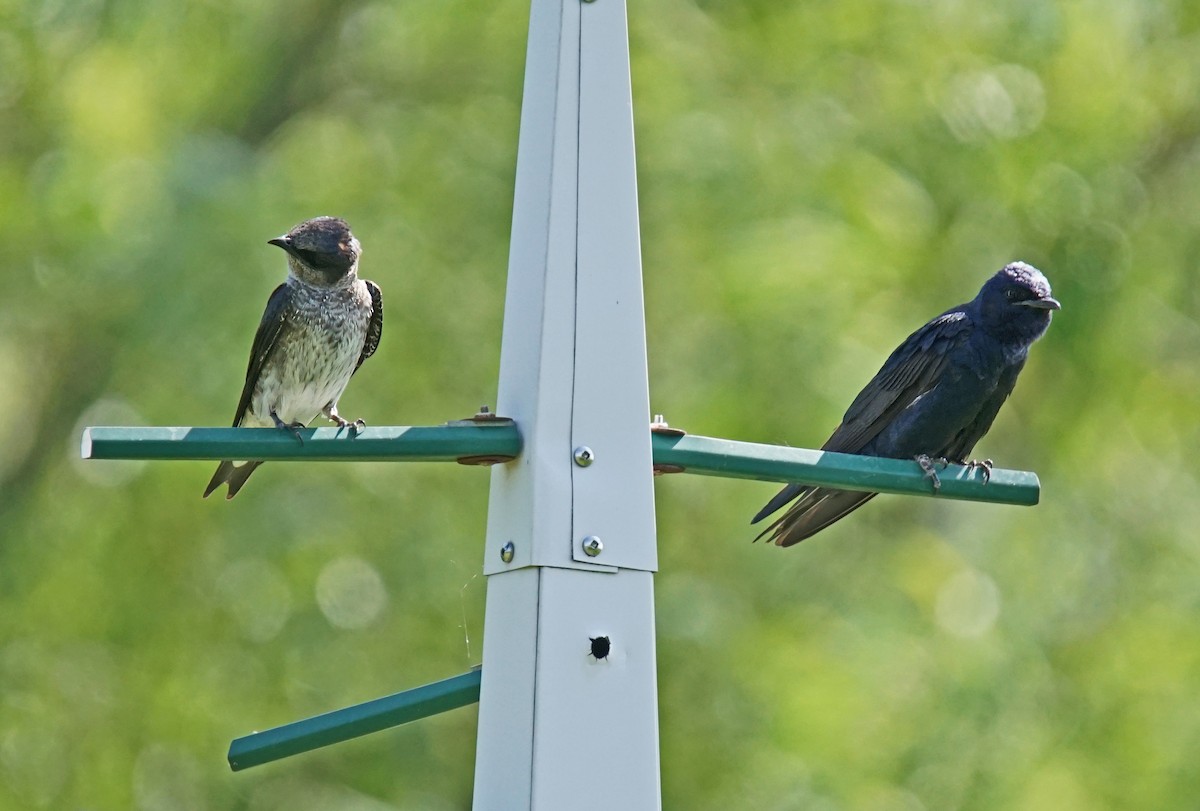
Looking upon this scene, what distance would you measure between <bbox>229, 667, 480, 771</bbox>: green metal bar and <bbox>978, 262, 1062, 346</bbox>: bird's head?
10.6 ft

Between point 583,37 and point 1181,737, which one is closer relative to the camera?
point 583,37

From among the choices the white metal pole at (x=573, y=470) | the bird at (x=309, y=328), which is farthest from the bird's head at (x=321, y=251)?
the white metal pole at (x=573, y=470)

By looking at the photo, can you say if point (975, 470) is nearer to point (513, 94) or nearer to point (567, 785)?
point (567, 785)

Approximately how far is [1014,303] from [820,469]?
2.63m

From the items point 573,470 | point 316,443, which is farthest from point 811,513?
point 316,443

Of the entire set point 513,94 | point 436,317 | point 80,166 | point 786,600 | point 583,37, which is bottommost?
point 583,37

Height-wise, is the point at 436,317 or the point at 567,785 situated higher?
the point at 436,317

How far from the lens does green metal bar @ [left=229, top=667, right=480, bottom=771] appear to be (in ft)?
11.0

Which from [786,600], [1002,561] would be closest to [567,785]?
[786,600]

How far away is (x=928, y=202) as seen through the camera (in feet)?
32.3

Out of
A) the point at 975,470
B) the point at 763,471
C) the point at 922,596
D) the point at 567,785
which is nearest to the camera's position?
the point at 567,785

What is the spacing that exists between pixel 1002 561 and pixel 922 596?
71 cm

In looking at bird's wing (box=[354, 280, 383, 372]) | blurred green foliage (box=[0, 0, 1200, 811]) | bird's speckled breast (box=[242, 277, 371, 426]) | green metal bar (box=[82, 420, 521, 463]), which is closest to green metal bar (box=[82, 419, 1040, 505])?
green metal bar (box=[82, 420, 521, 463])

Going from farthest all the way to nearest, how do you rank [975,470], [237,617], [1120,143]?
[1120,143] < [237,617] < [975,470]
